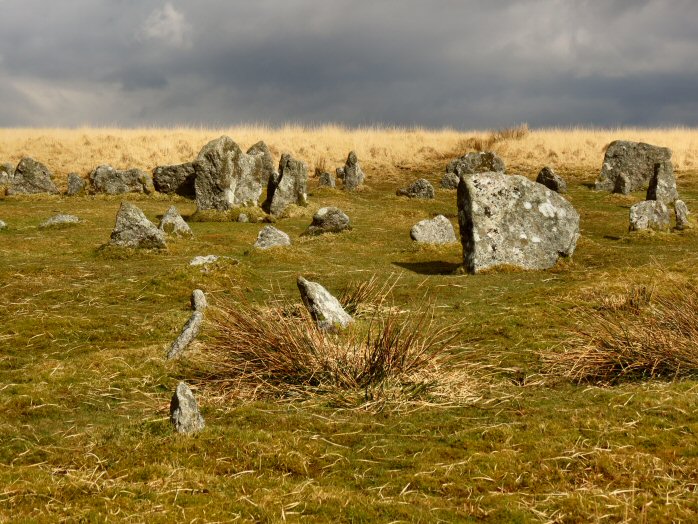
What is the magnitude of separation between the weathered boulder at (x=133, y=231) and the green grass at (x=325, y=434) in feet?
18.7

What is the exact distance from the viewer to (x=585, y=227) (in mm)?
28766

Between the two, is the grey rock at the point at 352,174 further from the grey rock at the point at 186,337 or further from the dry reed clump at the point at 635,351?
the dry reed clump at the point at 635,351

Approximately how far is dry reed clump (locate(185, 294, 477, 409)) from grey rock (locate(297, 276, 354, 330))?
4.38 ft

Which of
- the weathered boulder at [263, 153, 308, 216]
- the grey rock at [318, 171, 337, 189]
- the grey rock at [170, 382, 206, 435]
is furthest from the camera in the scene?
the grey rock at [318, 171, 337, 189]

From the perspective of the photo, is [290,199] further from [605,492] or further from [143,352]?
[605,492]

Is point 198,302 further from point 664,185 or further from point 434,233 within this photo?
point 664,185

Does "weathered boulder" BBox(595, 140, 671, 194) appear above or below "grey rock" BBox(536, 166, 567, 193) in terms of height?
above

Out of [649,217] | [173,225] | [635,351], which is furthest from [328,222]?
[635,351]

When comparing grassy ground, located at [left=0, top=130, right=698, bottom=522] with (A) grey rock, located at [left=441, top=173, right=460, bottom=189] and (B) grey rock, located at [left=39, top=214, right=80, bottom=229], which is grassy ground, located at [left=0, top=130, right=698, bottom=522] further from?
(A) grey rock, located at [left=441, top=173, right=460, bottom=189]

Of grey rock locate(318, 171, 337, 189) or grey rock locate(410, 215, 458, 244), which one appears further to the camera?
grey rock locate(318, 171, 337, 189)

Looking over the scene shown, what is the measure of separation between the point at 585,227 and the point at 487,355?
750 inches

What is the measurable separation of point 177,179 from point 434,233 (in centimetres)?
1842

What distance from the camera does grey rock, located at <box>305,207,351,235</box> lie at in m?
27.0

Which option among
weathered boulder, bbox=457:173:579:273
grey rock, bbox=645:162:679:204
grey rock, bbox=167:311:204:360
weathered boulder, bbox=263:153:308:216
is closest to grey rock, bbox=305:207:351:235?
weathered boulder, bbox=263:153:308:216
